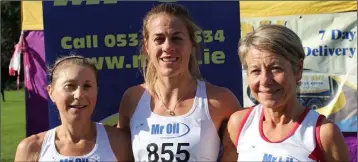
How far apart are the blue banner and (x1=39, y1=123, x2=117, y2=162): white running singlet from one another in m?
1.32

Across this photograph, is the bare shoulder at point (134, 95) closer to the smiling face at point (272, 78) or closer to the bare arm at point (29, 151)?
the bare arm at point (29, 151)

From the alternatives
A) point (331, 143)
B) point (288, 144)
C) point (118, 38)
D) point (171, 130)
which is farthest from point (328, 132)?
point (118, 38)

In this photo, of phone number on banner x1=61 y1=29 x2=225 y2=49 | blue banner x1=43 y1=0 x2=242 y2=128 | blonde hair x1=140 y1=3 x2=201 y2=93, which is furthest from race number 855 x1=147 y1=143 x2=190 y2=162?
phone number on banner x1=61 y1=29 x2=225 y2=49

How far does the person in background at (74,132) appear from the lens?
2457mm

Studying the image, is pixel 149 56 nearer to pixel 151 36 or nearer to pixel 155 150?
pixel 151 36

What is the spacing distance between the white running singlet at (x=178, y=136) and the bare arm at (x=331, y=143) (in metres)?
0.63

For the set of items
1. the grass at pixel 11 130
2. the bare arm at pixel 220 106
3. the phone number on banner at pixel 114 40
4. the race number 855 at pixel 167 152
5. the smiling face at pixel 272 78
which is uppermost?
the phone number on banner at pixel 114 40

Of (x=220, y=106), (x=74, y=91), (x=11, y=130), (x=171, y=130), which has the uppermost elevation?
(x=74, y=91)

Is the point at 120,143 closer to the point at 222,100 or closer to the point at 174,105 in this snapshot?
the point at 174,105

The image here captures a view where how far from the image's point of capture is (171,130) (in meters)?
2.55

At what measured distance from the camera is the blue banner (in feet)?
12.5

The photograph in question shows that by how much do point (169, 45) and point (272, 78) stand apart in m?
0.61

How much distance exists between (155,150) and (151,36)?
1.93 ft

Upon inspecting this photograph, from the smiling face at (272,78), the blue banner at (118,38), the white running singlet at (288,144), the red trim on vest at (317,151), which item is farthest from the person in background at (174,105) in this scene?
the blue banner at (118,38)
